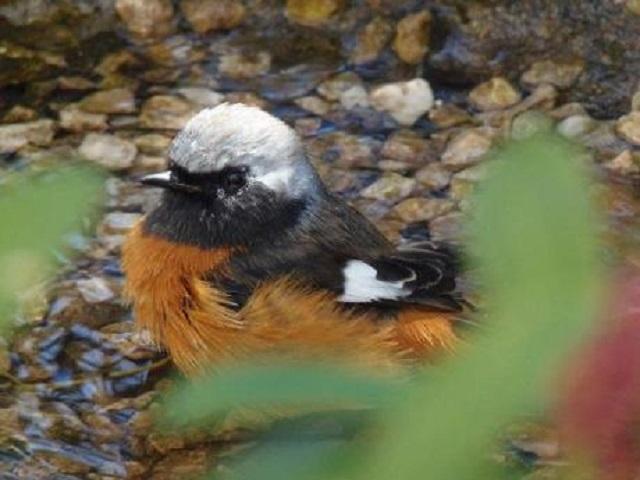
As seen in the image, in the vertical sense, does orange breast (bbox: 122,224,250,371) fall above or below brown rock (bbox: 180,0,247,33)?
below

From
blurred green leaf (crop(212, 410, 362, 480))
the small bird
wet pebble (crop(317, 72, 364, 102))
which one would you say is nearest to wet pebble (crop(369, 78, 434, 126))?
wet pebble (crop(317, 72, 364, 102))

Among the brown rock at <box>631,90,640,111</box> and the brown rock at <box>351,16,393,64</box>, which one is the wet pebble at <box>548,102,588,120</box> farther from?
the brown rock at <box>351,16,393,64</box>

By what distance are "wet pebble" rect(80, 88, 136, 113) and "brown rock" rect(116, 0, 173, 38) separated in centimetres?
41

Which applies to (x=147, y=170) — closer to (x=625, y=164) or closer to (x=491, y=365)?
(x=625, y=164)

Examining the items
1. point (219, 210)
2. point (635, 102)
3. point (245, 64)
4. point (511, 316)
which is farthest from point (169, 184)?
point (511, 316)

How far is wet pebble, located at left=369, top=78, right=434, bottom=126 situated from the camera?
17.7 feet

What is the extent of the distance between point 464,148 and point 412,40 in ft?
2.25

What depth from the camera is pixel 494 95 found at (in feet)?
17.9

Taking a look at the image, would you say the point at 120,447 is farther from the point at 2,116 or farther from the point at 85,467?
the point at 2,116

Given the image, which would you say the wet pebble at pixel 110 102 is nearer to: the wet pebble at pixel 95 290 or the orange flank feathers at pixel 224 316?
the wet pebble at pixel 95 290

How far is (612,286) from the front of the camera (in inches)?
33.1

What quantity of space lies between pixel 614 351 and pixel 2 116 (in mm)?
4775

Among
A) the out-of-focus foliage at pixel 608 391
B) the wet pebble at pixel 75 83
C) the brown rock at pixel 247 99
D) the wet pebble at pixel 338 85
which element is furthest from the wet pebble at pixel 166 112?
the out-of-focus foliage at pixel 608 391

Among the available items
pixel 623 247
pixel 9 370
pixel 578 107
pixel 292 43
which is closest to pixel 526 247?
pixel 623 247
